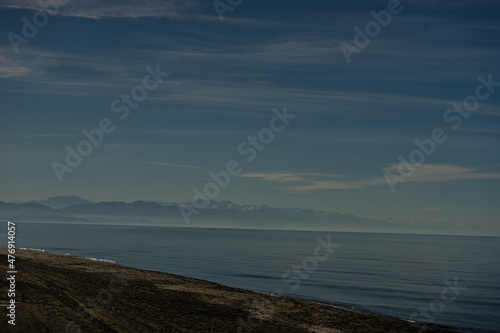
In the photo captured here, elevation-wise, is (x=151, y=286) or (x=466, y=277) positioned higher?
(x=466, y=277)

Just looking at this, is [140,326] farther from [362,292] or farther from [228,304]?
[362,292]

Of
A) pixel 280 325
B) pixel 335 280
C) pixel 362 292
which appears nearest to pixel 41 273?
pixel 280 325

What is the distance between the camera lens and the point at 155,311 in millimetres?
24703

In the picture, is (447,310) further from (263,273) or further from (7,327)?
(7,327)

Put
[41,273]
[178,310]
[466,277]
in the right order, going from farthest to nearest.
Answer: [466,277]
[41,273]
[178,310]

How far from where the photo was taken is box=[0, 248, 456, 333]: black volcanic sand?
20812 millimetres

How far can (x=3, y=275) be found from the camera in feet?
99.5

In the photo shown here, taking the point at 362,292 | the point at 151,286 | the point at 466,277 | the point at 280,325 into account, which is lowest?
the point at 280,325

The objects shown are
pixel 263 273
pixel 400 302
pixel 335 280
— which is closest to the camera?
pixel 400 302

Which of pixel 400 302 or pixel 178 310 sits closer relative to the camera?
pixel 178 310

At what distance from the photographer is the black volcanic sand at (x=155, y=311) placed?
20.8 m

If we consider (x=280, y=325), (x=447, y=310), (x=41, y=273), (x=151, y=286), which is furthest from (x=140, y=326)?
(x=447, y=310)

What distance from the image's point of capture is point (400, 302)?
4188 centimetres

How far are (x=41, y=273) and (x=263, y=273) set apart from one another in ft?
111
